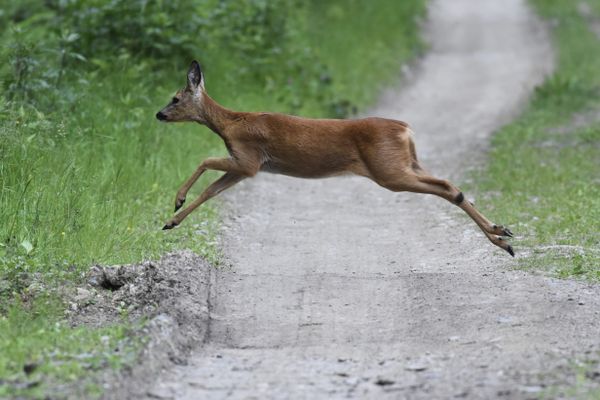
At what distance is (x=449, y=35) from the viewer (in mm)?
26734

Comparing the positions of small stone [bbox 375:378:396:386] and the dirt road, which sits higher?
the dirt road

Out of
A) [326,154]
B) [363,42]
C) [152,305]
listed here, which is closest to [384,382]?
[152,305]

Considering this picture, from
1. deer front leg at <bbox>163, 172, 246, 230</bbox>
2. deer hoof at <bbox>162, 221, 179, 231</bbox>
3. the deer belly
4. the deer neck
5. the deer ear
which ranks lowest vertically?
deer hoof at <bbox>162, 221, 179, 231</bbox>

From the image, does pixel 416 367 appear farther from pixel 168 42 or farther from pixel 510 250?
pixel 168 42

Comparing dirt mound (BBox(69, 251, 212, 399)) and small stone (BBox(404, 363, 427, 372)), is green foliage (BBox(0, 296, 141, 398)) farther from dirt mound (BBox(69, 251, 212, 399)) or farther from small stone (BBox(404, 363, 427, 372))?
small stone (BBox(404, 363, 427, 372))

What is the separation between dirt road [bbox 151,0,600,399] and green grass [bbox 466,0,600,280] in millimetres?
402

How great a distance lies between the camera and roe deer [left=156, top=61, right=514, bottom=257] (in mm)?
8836

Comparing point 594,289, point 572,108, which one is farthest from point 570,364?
point 572,108

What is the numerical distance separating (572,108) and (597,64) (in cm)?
408

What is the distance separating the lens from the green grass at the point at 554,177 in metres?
8.81

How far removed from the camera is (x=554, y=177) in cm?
1222

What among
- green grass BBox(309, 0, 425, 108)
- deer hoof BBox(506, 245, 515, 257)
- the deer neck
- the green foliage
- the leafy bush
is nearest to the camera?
the green foliage

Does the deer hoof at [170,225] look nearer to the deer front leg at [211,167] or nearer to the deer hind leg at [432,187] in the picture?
the deer front leg at [211,167]

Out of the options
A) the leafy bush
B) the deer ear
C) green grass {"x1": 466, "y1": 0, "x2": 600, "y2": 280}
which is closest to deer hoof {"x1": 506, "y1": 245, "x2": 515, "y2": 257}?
green grass {"x1": 466, "y1": 0, "x2": 600, "y2": 280}
